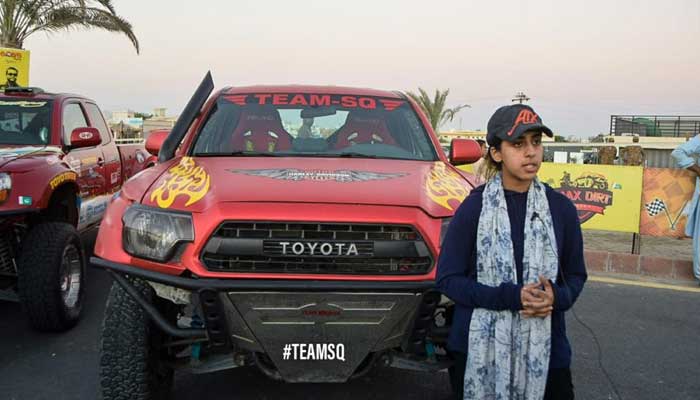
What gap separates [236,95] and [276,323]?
2211 millimetres

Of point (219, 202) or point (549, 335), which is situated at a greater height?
point (219, 202)

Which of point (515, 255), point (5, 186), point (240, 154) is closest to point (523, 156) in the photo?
point (515, 255)

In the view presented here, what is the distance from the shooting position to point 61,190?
481 cm

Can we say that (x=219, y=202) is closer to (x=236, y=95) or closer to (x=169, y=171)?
(x=169, y=171)

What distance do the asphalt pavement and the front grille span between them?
115 centimetres

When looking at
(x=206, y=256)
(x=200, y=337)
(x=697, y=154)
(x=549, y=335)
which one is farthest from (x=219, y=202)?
(x=697, y=154)

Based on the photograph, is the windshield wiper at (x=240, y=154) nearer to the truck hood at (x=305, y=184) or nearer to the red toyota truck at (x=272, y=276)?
the truck hood at (x=305, y=184)

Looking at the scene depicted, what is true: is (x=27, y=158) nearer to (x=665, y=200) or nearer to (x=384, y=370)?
(x=384, y=370)

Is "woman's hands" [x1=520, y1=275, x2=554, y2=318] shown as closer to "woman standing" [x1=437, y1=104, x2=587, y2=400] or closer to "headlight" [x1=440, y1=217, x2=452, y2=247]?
"woman standing" [x1=437, y1=104, x2=587, y2=400]

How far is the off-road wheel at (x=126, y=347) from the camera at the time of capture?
2705 mm

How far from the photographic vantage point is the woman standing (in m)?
2.04

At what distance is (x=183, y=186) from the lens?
289 centimetres

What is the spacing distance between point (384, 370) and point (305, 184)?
154 cm

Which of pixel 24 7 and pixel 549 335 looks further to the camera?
pixel 24 7
